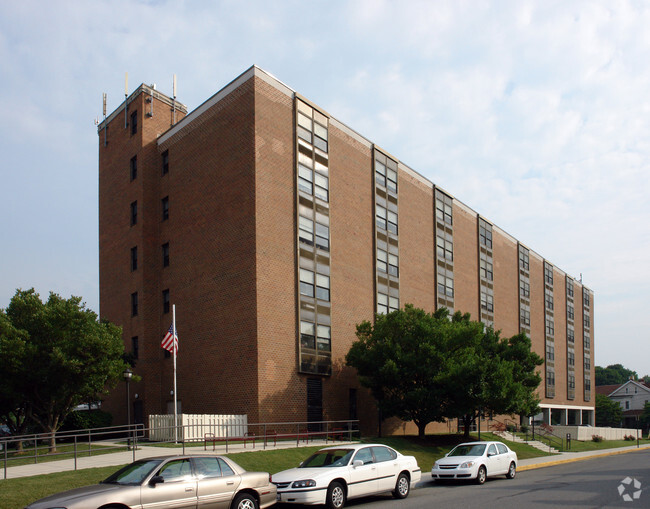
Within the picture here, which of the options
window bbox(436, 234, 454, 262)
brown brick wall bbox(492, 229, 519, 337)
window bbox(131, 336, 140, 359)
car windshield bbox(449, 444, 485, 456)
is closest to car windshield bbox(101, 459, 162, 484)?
car windshield bbox(449, 444, 485, 456)

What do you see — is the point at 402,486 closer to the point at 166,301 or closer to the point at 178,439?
the point at 178,439

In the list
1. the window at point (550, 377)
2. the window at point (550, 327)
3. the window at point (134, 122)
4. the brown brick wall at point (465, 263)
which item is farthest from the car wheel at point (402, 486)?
the window at point (550, 327)

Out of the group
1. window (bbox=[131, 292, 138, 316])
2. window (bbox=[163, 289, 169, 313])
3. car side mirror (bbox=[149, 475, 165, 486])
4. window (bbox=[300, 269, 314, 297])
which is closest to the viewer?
car side mirror (bbox=[149, 475, 165, 486])

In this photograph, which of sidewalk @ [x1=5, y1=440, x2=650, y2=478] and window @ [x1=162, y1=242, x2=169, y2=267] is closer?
sidewalk @ [x1=5, y1=440, x2=650, y2=478]

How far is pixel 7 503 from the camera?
574 inches

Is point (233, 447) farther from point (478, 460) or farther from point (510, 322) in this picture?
point (510, 322)

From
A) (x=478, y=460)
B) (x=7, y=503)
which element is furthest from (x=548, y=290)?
(x=7, y=503)

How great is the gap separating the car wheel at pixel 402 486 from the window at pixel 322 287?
663 inches

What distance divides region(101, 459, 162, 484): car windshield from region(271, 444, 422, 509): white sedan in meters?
3.72

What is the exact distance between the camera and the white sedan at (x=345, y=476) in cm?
1468

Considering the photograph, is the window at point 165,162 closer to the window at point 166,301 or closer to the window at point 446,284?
the window at point 166,301

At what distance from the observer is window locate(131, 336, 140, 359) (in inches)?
1416

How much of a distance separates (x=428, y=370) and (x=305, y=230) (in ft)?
31.6

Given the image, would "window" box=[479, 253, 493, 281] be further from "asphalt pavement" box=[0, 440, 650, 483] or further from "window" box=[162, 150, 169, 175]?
"window" box=[162, 150, 169, 175]
